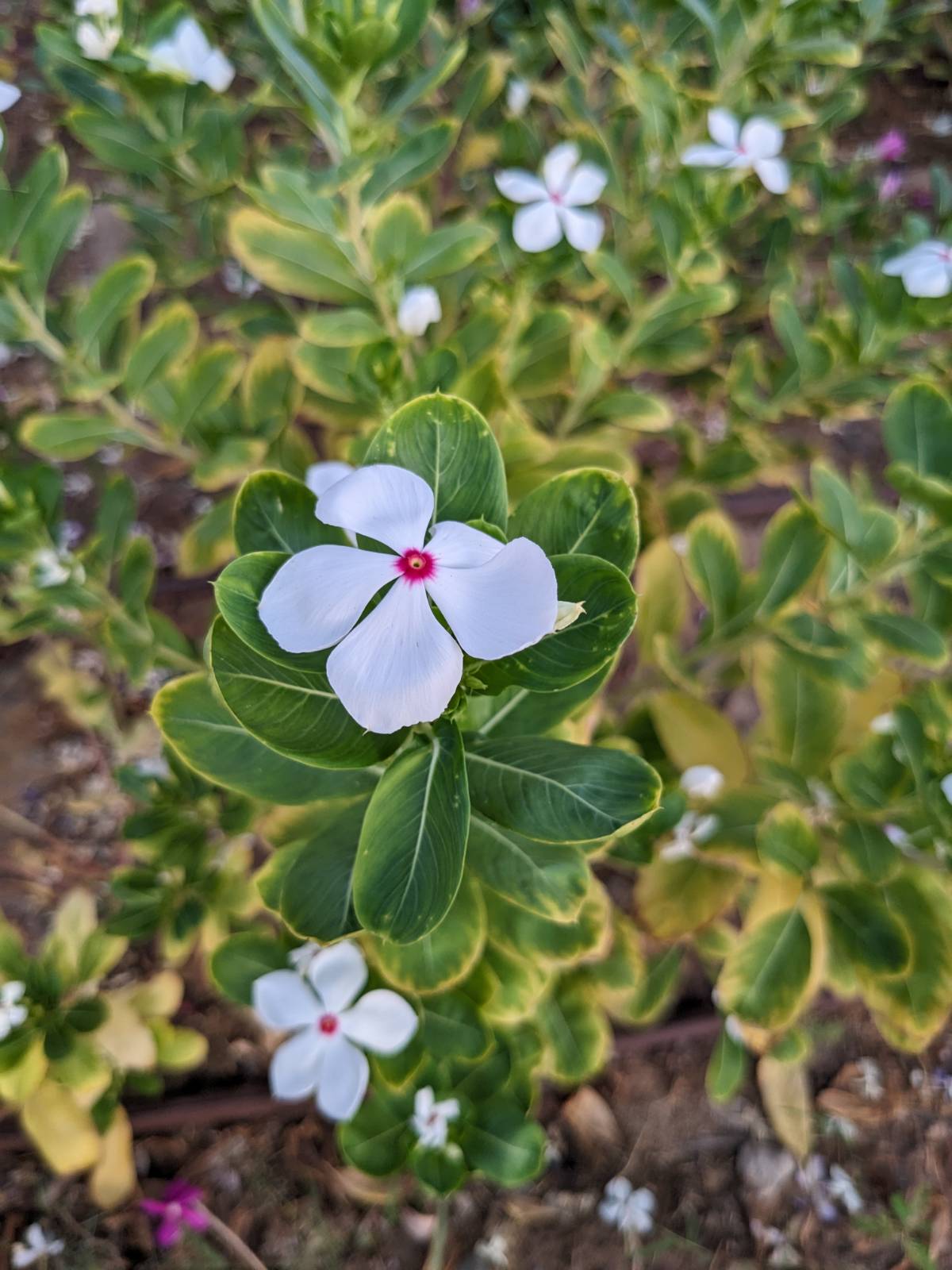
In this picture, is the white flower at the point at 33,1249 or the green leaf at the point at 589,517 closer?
the green leaf at the point at 589,517

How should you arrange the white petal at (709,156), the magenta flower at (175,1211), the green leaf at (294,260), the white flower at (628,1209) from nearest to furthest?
1. the white petal at (709,156)
2. the green leaf at (294,260)
3. the magenta flower at (175,1211)
4. the white flower at (628,1209)

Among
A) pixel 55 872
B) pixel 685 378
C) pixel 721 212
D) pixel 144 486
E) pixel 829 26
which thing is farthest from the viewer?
pixel 144 486

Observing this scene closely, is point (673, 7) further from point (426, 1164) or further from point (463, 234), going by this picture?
point (426, 1164)

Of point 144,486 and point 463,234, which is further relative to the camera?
point 144,486

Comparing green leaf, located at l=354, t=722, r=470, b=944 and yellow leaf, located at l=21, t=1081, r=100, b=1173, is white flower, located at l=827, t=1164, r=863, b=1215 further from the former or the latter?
green leaf, located at l=354, t=722, r=470, b=944

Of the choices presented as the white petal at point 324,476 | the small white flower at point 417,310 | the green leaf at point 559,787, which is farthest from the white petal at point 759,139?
the green leaf at point 559,787

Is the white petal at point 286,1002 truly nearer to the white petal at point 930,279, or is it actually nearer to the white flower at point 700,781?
the white flower at point 700,781

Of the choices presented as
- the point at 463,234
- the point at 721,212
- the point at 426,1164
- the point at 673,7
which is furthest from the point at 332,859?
the point at 673,7
